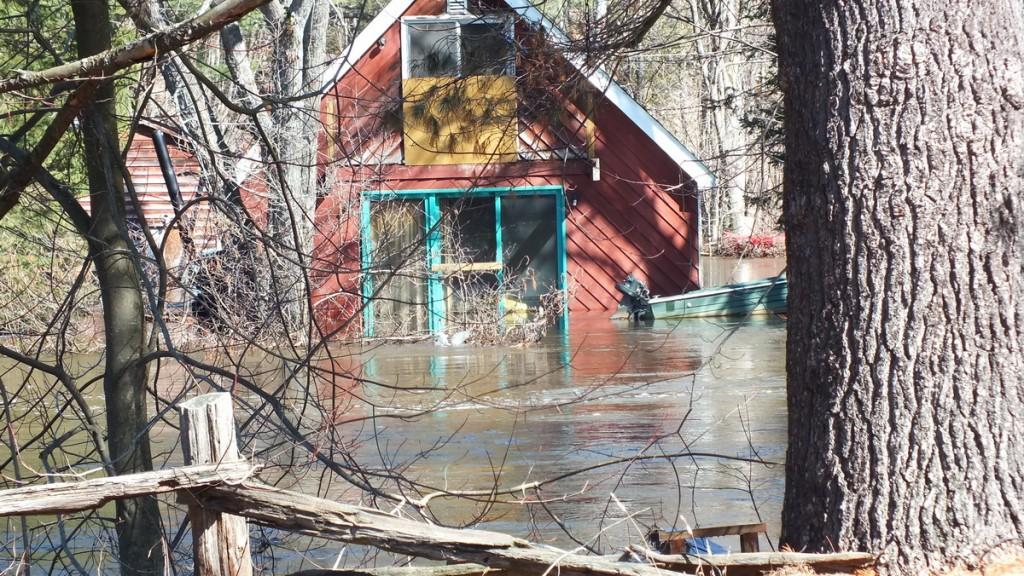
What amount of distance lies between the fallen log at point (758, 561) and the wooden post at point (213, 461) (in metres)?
1.31

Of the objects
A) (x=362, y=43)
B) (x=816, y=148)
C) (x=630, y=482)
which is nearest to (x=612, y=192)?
(x=362, y=43)

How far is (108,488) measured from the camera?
11.4ft

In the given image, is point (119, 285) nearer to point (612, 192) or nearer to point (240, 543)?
point (240, 543)

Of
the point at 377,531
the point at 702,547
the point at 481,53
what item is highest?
the point at 481,53

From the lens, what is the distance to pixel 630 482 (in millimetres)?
8266

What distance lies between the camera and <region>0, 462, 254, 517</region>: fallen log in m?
3.45

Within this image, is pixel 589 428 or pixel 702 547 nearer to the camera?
pixel 702 547

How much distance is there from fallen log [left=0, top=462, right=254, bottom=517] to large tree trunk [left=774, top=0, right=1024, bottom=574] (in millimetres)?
2048

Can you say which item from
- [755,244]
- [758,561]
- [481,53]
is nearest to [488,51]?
[481,53]

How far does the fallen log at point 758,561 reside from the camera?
3590mm

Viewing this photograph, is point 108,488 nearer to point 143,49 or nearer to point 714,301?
point 143,49

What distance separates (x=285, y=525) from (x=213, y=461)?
1.03 ft

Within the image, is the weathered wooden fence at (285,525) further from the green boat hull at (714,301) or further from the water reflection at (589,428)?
the green boat hull at (714,301)

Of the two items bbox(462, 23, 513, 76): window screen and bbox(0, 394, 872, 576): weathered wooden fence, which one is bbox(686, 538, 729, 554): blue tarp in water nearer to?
bbox(0, 394, 872, 576): weathered wooden fence
